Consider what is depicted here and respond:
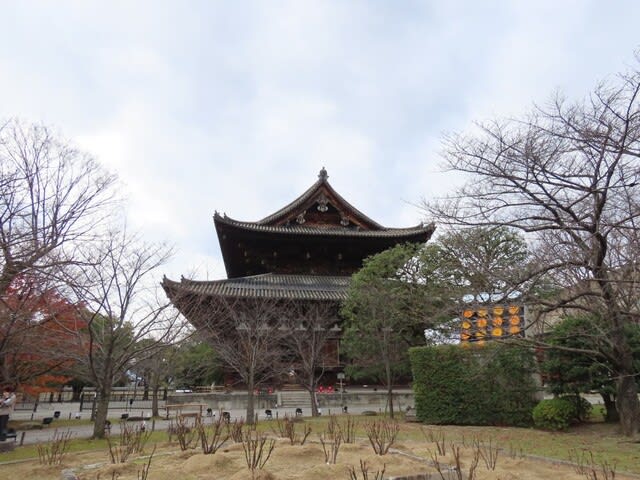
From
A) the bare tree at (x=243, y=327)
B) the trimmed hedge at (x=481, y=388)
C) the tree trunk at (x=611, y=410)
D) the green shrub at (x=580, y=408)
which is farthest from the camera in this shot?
the bare tree at (x=243, y=327)

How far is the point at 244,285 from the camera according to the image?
24109mm

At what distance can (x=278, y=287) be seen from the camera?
24.4m

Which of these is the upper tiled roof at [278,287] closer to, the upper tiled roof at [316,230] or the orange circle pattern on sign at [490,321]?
the upper tiled roof at [316,230]

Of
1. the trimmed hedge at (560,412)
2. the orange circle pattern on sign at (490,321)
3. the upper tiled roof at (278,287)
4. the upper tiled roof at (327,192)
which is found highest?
the upper tiled roof at (327,192)

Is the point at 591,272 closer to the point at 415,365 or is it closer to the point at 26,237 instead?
the point at 415,365

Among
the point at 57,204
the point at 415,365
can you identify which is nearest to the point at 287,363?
the point at 415,365

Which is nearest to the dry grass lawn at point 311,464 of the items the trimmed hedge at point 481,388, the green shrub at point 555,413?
the green shrub at point 555,413

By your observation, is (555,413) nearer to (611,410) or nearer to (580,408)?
(580,408)

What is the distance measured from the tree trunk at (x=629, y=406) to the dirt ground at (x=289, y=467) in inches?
185

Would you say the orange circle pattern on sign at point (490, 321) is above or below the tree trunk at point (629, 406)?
above

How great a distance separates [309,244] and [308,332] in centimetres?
696

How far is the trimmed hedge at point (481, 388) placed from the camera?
14688mm

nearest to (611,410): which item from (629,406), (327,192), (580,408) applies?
(580,408)

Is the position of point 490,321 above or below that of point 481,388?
above
